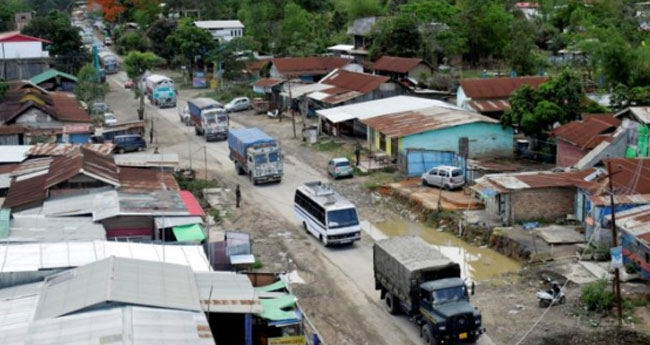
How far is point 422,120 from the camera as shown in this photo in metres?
37.1

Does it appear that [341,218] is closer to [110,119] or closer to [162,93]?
[110,119]

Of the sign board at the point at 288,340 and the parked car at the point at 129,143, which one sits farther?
the parked car at the point at 129,143

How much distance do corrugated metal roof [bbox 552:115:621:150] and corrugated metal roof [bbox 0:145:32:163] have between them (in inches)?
803

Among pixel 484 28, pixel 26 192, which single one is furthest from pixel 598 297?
pixel 484 28

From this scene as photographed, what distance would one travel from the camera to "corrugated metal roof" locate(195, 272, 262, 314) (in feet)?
54.3

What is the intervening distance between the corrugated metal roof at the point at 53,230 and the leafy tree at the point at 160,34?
5547 centimetres

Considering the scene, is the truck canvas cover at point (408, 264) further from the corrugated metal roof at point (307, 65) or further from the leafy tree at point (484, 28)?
the leafy tree at point (484, 28)

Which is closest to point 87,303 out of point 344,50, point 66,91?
point 66,91

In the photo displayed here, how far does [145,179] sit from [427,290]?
13.2 meters

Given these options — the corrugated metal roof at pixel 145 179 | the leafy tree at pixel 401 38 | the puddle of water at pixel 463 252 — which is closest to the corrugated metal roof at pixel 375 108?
the puddle of water at pixel 463 252

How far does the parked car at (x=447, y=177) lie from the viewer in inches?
1225

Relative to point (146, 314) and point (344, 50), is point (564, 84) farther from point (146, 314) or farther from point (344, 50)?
point (344, 50)

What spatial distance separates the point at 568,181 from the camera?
26688mm

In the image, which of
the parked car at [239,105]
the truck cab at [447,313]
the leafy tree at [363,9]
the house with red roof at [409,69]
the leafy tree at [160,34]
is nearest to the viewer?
the truck cab at [447,313]
